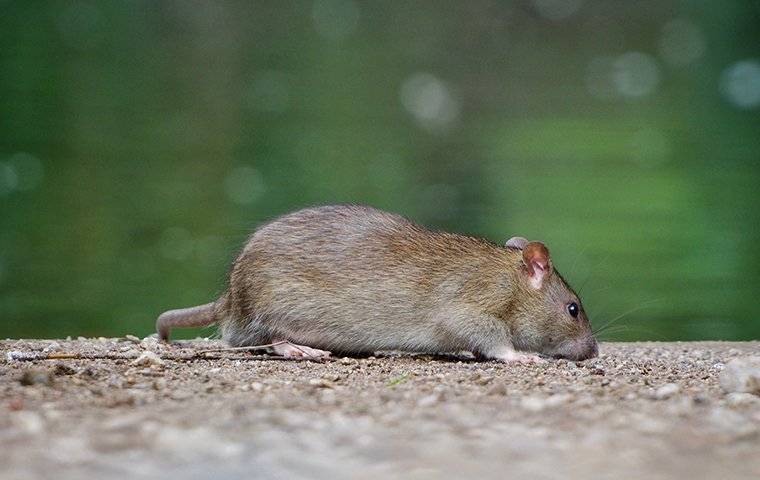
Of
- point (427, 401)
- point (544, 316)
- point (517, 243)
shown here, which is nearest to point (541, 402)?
point (427, 401)

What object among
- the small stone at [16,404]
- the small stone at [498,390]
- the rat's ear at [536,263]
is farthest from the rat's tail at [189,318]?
the small stone at [16,404]

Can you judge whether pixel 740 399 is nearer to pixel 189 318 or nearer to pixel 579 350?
pixel 579 350

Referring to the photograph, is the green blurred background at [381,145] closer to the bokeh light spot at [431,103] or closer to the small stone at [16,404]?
the bokeh light spot at [431,103]

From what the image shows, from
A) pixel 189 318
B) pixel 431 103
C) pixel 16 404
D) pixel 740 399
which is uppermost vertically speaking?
pixel 431 103

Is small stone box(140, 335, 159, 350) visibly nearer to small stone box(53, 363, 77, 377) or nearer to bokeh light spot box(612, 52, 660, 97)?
small stone box(53, 363, 77, 377)

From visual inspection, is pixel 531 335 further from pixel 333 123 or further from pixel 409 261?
pixel 333 123

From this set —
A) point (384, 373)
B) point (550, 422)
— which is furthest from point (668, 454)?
point (384, 373)

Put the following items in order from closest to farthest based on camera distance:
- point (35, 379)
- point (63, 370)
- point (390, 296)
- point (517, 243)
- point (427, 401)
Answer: point (427, 401) < point (35, 379) < point (63, 370) < point (390, 296) < point (517, 243)
